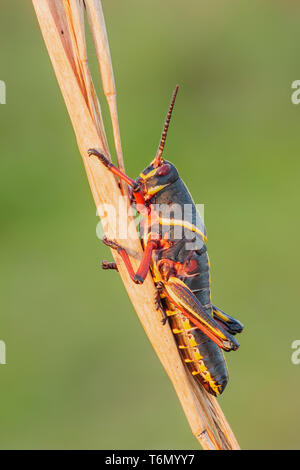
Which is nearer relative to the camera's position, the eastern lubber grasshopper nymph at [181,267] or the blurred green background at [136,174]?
the eastern lubber grasshopper nymph at [181,267]

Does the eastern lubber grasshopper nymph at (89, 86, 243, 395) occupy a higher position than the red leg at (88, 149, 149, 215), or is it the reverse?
the red leg at (88, 149, 149, 215)

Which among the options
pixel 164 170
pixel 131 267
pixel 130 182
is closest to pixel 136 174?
pixel 164 170

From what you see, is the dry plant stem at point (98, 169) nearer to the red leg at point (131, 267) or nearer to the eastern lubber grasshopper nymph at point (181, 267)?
the red leg at point (131, 267)

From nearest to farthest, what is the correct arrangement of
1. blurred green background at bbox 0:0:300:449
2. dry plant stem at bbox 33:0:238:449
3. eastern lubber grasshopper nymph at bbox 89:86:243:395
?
dry plant stem at bbox 33:0:238:449 → eastern lubber grasshopper nymph at bbox 89:86:243:395 → blurred green background at bbox 0:0:300:449

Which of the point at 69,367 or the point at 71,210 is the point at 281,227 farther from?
the point at 69,367

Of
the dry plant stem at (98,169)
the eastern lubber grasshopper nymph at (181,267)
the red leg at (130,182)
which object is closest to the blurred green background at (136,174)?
the eastern lubber grasshopper nymph at (181,267)

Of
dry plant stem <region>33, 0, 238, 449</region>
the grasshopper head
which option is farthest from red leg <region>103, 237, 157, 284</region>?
the grasshopper head

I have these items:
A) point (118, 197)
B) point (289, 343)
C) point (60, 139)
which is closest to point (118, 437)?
point (289, 343)

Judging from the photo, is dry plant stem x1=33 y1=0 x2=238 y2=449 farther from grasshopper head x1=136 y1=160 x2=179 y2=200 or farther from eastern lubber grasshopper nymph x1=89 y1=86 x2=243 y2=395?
grasshopper head x1=136 y1=160 x2=179 y2=200
